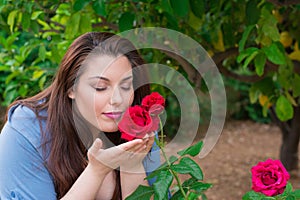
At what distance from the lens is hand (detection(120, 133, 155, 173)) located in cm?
129

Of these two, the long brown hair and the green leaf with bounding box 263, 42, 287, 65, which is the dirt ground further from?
the long brown hair

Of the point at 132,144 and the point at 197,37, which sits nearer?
the point at 132,144

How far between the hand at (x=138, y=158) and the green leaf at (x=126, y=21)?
53cm

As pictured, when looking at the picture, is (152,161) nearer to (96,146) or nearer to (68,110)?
(68,110)

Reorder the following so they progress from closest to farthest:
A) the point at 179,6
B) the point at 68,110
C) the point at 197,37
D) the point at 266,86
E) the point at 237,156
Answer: the point at 68,110 → the point at 179,6 → the point at 197,37 → the point at 266,86 → the point at 237,156

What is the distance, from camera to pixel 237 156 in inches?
192

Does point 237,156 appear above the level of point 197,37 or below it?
below

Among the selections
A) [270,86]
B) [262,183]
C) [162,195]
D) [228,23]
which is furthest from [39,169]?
[270,86]

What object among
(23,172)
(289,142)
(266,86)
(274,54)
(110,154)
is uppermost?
(274,54)

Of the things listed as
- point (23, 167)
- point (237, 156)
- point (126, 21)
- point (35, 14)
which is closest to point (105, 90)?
point (23, 167)

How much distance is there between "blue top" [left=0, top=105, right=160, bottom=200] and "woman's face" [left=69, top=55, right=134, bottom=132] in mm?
192

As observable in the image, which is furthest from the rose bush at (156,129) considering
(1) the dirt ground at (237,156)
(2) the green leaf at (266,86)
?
(1) the dirt ground at (237,156)

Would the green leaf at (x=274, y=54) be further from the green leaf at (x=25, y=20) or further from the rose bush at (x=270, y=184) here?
the green leaf at (x=25, y=20)

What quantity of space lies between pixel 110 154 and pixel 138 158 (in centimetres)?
19
